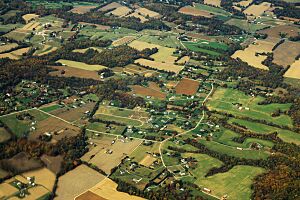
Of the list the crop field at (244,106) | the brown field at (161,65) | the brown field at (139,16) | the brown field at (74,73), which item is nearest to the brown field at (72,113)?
the brown field at (74,73)

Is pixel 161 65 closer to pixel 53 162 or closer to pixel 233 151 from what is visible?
pixel 233 151

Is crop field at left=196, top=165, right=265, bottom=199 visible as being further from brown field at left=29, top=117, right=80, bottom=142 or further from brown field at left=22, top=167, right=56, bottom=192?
brown field at left=29, top=117, right=80, bottom=142

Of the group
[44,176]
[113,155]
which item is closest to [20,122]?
[44,176]

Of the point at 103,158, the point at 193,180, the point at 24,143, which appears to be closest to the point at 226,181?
the point at 193,180

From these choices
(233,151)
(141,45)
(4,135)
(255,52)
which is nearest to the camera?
(4,135)

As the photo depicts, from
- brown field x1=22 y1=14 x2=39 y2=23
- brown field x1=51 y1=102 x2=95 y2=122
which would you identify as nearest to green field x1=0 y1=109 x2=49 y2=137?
brown field x1=51 y1=102 x2=95 y2=122

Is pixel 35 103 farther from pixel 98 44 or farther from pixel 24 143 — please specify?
pixel 98 44
